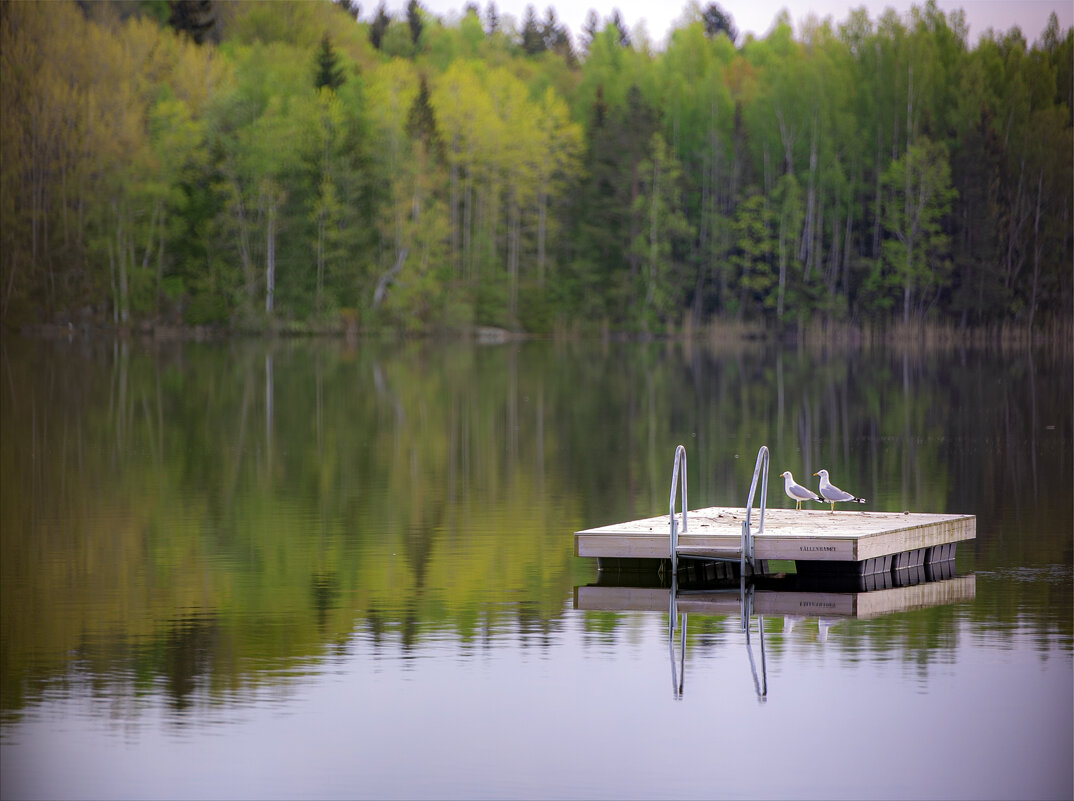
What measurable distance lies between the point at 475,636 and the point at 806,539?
9.72 feet

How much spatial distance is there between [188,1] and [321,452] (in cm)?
5608

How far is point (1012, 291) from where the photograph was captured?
67.2 metres

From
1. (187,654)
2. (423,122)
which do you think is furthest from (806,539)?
(423,122)

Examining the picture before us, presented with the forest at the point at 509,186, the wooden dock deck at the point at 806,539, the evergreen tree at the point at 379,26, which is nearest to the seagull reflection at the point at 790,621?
the wooden dock deck at the point at 806,539

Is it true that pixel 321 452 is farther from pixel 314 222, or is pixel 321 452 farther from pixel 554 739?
pixel 314 222

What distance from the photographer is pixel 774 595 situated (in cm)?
1322

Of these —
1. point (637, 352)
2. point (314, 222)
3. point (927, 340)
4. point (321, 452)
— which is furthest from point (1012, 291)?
point (321, 452)

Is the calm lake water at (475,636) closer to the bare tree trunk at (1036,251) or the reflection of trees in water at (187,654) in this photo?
the reflection of trees in water at (187,654)

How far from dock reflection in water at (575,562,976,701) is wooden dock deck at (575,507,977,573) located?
0.17 meters

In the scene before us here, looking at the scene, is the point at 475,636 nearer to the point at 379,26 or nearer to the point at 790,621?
the point at 790,621

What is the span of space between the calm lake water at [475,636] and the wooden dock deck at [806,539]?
0.40 meters

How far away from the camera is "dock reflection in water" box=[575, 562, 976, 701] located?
1259 centimetres

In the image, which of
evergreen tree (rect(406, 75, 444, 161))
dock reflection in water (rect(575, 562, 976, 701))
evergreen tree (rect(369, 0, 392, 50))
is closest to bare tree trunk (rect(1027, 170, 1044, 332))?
evergreen tree (rect(406, 75, 444, 161))

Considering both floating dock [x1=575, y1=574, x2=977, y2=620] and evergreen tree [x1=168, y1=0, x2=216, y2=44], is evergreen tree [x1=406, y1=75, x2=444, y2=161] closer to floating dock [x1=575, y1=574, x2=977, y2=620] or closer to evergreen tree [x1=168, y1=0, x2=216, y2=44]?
evergreen tree [x1=168, y1=0, x2=216, y2=44]
